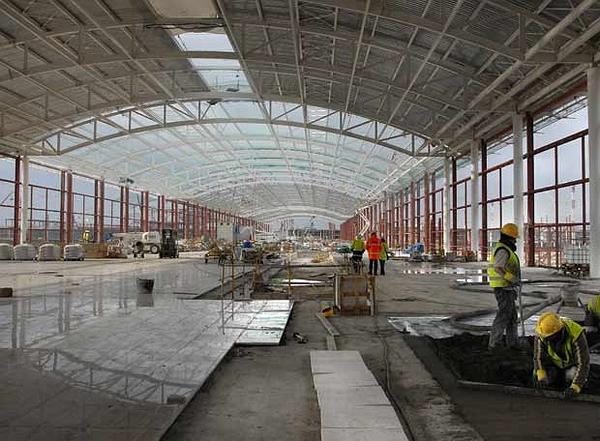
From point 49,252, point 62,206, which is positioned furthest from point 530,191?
point 62,206

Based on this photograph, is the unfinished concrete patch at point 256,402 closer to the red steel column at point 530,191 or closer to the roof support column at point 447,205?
the red steel column at point 530,191

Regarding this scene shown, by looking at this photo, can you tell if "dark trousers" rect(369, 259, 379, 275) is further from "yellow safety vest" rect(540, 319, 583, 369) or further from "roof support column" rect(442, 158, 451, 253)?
"roof support column" rect(442, 158, 451, 253)

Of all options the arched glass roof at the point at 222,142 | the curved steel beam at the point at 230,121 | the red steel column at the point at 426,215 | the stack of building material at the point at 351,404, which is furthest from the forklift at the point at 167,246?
the stack of building material at the point at 351,404

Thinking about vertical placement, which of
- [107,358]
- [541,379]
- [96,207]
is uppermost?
[96,207]

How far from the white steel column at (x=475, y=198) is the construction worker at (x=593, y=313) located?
2522cm

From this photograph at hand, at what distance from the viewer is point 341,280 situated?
11289 millimetres

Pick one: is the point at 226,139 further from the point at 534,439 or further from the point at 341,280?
the point at 534,439

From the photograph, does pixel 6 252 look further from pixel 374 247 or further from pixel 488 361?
pixel 488 361

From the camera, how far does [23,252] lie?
114 ft

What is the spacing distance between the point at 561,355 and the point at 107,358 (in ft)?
18.0

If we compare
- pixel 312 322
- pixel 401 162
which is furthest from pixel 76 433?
pixel 401 162

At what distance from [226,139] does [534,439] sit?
3755cm

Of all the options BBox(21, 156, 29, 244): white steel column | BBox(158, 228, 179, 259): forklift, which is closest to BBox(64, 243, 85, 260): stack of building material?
BBox(21, 156, 29, 244): white steel column

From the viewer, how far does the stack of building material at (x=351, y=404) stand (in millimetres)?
4203
